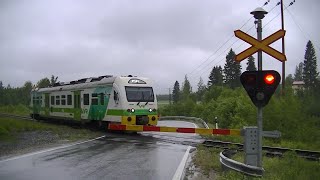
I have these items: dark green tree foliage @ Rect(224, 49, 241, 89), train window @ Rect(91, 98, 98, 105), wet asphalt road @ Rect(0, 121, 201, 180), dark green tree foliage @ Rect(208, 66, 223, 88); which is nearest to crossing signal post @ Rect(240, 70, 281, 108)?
wet asphalt road @ Rect(0, 121, 201, 180)

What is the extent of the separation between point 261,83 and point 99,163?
5.62 meters

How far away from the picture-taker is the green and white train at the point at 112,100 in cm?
2261

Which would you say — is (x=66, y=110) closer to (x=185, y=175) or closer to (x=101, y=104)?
(x=101, y=104)

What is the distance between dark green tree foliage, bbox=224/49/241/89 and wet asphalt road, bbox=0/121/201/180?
77678mm

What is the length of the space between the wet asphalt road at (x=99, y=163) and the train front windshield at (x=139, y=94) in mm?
5855

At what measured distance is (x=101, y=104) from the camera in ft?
80.4

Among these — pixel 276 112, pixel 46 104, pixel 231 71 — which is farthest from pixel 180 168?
pixel 231 71

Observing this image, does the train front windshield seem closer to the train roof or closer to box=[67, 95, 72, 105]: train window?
the train roof

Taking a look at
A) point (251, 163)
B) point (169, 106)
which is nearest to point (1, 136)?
point (251, 163)

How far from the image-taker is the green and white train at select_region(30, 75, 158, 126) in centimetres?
2261

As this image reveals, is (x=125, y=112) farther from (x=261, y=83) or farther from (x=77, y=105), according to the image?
(x=261, y=83)

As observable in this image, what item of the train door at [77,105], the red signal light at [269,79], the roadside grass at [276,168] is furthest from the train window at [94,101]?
the red signal light at [269,79]

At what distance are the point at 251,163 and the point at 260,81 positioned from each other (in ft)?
6.27

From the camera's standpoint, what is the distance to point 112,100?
2327cm
